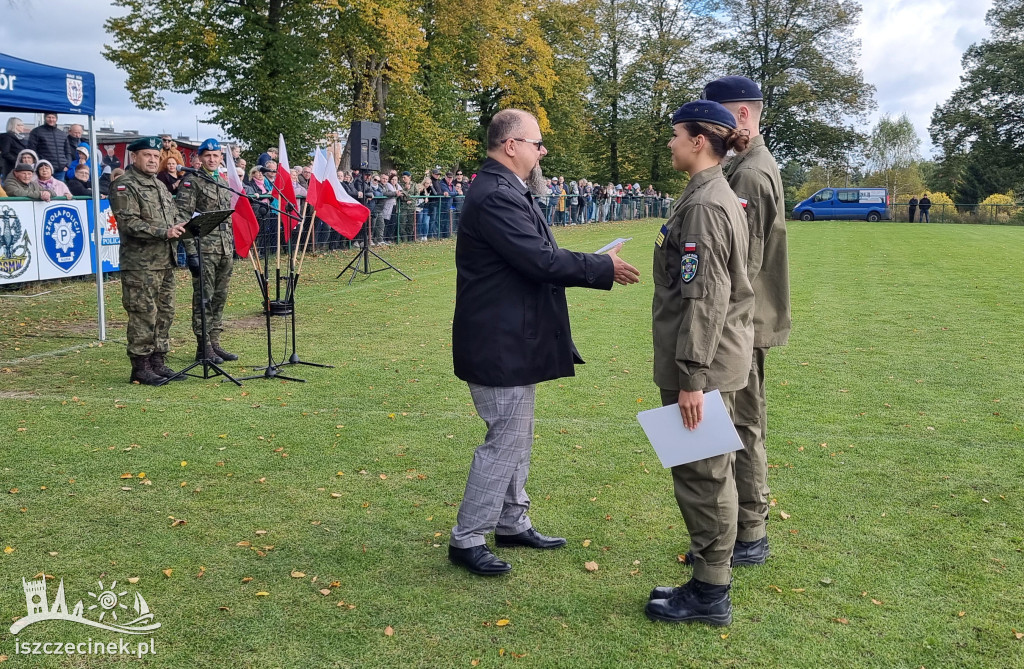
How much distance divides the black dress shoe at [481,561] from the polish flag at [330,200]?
5207 mm

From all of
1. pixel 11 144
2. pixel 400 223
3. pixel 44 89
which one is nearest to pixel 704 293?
pixel 44 89

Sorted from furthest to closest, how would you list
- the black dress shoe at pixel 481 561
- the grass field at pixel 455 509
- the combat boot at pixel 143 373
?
the combat boot at pixel 143 373 < the black dress shoe at pixel 481 561 < the grass field at pixel 455 509

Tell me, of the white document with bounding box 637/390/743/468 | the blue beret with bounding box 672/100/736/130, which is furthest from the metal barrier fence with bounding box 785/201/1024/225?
the white document with bounding box 637/390/743/468

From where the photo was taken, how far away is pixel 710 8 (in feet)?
193

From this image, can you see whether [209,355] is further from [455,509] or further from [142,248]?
[455,509]

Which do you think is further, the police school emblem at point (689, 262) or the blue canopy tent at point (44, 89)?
the blue canopy tent at point (44, 89)

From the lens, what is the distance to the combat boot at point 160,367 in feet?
27.4

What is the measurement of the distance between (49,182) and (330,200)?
25.1ft

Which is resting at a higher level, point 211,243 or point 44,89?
point 44,89

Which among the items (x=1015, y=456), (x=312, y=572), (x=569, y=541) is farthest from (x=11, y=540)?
(x=1015, y=456)

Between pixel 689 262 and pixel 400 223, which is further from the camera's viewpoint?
pixel 400 223

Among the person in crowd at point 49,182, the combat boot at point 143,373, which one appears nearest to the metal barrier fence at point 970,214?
the person in crowd at point 49,182
